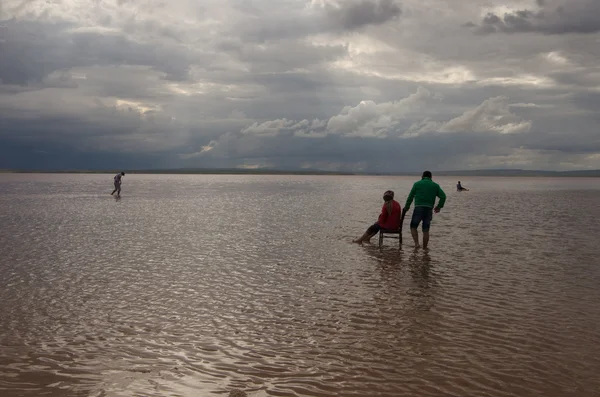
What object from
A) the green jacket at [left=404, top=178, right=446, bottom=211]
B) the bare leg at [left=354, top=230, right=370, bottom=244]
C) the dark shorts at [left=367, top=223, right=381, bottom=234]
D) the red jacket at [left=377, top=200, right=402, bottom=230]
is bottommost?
the bare leg at [left=354, top=230, right=370, bottom=244]

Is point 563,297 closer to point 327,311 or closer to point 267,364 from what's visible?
point 327,311

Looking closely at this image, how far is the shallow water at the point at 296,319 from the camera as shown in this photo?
19.2 ft

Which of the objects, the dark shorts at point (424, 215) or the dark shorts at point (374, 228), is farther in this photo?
the dark shorts at point (374, 228)

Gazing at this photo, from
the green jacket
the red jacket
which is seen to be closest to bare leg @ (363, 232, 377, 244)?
the red jacket

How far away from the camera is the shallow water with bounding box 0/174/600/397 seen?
585 centimetres

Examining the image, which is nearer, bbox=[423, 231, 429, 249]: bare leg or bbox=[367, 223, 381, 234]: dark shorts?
bbox=[423, 231, 429, 249]: bare leg

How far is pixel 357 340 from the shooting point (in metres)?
7.25

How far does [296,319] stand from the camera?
8.34 metres

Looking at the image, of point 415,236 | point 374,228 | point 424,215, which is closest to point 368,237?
point 374,228

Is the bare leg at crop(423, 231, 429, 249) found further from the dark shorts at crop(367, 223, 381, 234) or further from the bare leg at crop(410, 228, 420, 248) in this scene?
the dark shorts at crop(367, 223, 381, 234)

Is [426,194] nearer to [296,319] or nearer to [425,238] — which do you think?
[425,238]

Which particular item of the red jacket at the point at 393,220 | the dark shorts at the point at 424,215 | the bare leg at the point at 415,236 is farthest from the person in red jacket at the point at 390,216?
the dark shorts at the point at 424,215

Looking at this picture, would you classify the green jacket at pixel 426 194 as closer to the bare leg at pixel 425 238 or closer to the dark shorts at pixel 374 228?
the bare leg at pixel 425 238

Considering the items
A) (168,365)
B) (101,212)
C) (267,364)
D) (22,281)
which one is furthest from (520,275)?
(101,212)
